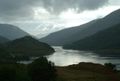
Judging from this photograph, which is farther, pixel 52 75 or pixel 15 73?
pixel 52 75

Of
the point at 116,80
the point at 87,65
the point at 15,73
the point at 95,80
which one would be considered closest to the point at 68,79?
the point at 95,80

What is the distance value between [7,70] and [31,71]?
57.9 feet

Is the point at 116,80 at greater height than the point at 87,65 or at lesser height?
lesser

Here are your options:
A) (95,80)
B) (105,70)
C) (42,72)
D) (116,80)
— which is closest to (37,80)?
(42,72)

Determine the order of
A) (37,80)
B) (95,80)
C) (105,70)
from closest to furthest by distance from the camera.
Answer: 1. (37,80)
2. (95,80)
3. (105,70)

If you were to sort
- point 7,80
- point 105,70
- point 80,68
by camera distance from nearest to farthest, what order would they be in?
point 7,80 → point 105,70 → point 80,68

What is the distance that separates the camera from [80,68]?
434 feet

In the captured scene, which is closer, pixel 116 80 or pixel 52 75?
pixel 52 75

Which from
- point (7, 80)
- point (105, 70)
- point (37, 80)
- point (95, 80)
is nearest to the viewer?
point (7, 80)

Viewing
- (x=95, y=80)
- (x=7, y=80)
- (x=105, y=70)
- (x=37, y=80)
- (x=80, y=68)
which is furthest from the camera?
(x=80, y=68)

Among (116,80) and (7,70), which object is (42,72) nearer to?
(7,70)

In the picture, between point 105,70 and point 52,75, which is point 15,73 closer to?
point 52,75

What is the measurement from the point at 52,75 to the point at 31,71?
270 inches

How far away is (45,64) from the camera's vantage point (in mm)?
91000
